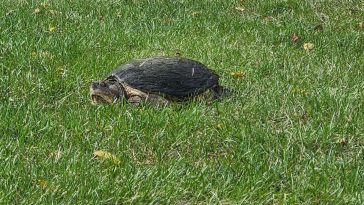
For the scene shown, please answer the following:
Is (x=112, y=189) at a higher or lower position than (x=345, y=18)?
higher

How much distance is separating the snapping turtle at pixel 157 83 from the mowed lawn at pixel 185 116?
157mm

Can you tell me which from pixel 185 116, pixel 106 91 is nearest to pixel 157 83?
pixel 106 91

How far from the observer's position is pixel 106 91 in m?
4.86

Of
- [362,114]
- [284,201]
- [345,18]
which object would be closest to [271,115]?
[362,114]

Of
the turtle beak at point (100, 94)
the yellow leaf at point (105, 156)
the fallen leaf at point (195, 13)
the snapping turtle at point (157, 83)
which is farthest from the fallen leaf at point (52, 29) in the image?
the yellow leaf at point (105, 156)

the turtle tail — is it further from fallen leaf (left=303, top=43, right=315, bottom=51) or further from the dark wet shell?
fallen leaf (left=303, top=43, right=315, bottom=51)

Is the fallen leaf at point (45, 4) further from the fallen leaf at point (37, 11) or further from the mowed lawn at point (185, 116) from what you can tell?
the fallen leaf at point (37, 11)

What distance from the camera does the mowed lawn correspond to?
3.50 metres

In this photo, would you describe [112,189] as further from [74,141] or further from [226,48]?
[226,48]

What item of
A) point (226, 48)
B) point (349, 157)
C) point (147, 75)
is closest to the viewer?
point (349, 157)

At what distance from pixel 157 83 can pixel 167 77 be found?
0.34 ft

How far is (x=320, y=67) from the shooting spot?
608cm

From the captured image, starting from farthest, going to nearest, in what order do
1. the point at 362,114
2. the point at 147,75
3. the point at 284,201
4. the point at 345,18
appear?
the point at 345,18, the point at 147,75, the point at 362,114, the point at 284,201

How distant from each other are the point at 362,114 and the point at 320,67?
1.45 metres
